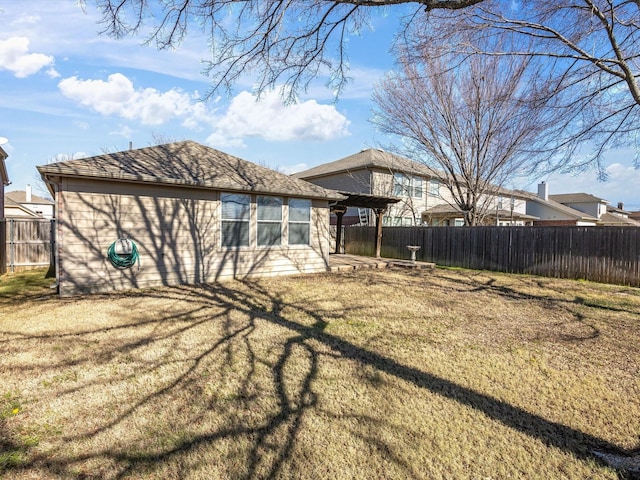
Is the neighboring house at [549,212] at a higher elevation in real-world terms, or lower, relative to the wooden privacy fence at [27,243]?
higher

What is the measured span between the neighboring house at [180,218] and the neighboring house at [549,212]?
1019 inches

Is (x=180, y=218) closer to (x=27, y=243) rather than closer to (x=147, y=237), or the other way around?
(x=147, y=237)

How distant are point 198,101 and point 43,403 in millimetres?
3982

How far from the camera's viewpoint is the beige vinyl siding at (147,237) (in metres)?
7.33

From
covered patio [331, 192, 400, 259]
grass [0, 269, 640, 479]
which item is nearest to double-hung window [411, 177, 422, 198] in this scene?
covered patio [331, 192, 400, 259]

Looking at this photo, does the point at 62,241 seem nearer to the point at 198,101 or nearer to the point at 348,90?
the point at 198,101

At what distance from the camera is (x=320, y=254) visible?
1120 cm

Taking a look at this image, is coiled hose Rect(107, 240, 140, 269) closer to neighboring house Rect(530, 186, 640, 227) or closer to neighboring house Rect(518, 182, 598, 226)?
neighboring house Rect(518, 182, 598, 226)

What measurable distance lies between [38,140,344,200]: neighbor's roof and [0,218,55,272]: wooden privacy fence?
5.73 meters

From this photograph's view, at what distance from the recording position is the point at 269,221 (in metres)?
9.95

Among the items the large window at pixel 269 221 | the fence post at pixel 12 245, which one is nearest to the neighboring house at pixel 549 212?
the large window at pixel 269 221

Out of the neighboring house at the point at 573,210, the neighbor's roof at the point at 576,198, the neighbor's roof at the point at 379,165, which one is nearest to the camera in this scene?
the neighbor's roof at the point at 379,165

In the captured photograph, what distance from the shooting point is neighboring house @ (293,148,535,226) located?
19469 mm

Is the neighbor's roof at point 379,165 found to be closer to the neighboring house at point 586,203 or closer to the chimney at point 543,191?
the chimney at point 543,191
